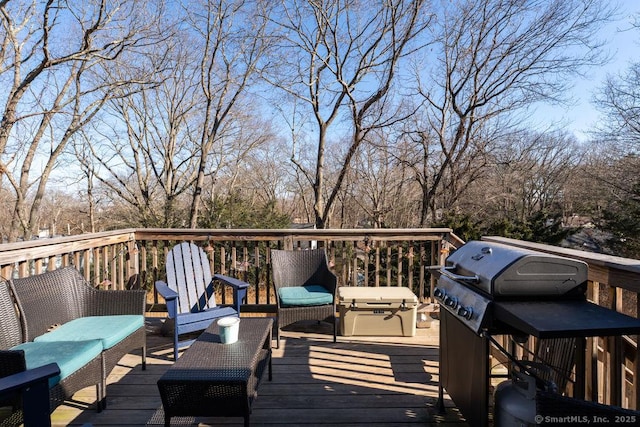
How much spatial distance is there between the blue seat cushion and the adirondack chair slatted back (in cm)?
71

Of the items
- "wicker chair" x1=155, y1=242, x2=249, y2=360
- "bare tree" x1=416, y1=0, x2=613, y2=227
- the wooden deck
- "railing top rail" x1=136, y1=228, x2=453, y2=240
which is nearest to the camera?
the wooden deck

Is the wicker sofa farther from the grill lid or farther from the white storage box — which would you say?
the grill lid

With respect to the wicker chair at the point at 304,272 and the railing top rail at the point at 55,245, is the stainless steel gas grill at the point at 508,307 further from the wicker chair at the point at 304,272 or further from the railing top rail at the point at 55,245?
the railing top rail at the point at 55,245

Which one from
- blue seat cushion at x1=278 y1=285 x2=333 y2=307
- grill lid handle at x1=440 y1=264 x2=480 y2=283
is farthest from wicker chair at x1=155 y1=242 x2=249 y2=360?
grill lid handle at x1=440 y1=264 x2=480 y2=283

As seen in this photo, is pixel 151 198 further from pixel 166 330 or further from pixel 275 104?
pixel 166 330

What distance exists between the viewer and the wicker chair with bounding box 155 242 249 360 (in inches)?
113

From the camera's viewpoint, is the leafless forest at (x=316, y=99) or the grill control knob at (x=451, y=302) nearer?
the grill control knob at (x=451, y=302)

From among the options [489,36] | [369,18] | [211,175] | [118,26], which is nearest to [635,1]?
[489,36]

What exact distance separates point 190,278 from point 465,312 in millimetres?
2521

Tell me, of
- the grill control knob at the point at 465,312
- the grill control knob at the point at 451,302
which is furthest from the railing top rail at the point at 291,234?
the grill control knob at the point at 465,312

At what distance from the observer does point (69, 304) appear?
2645 mm

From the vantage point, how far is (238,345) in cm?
214

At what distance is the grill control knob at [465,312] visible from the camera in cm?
156

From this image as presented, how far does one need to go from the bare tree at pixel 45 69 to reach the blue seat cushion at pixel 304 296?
205 inches
